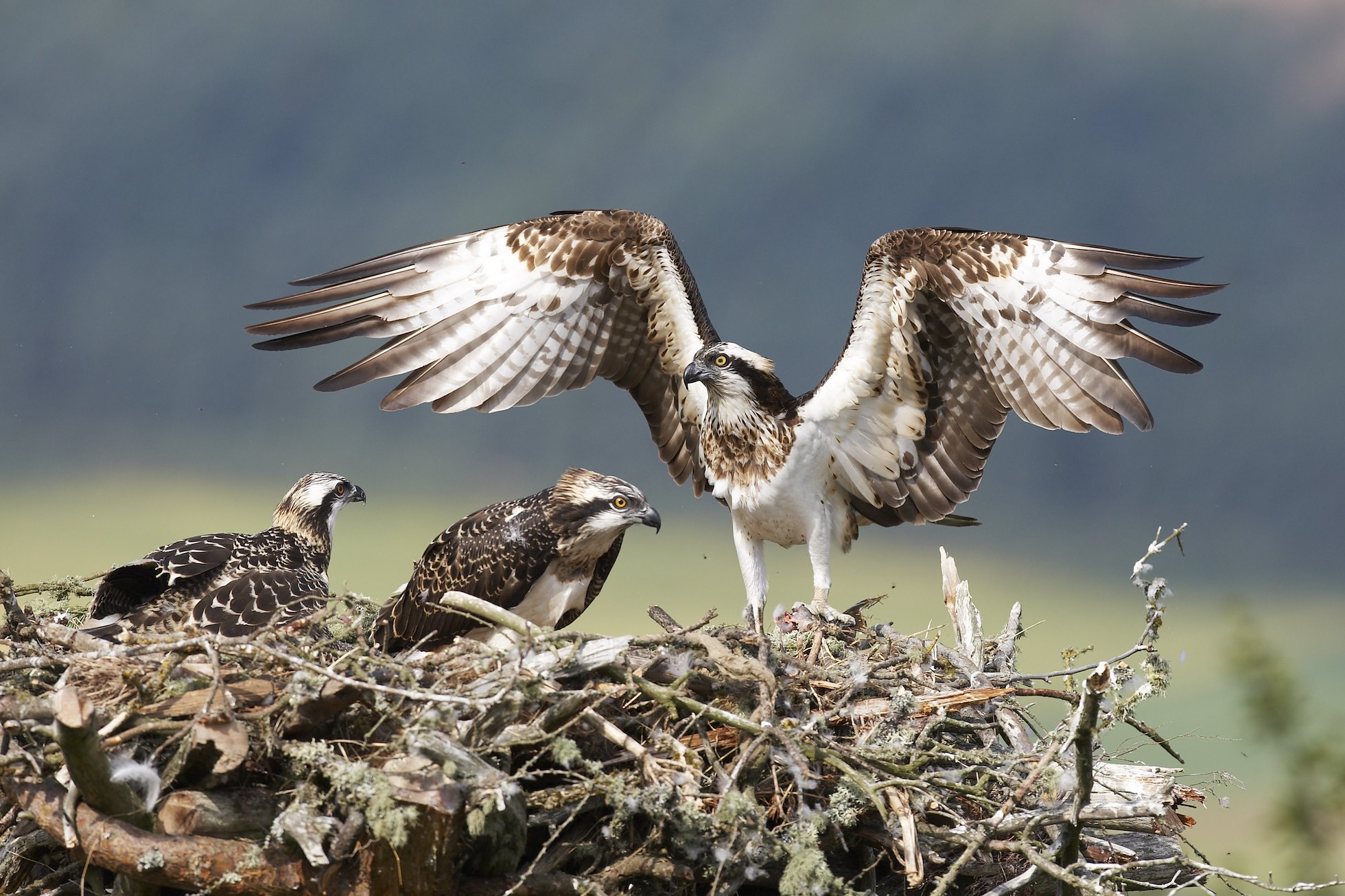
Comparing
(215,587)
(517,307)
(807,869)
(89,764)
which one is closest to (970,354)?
(517,307)

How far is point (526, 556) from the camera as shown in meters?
5.95

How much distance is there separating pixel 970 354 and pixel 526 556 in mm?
2604

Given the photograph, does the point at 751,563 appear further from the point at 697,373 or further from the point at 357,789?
the point at 357,789

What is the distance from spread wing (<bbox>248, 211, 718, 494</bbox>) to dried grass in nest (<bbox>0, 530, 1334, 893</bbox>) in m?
2.52

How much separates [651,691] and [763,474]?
2631 millimetres

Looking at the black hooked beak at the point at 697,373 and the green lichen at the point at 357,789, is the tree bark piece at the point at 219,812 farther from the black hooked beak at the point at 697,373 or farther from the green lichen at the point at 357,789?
the black hooked beak at the point at 697,373

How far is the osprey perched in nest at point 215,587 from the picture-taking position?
17.9ft

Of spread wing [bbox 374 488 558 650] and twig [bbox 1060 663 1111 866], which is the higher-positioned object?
spread wing [bbox 374 488 558 650]

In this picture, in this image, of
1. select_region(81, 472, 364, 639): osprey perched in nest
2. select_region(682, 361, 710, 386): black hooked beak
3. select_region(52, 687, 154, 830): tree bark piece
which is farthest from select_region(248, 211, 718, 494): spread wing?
select_region(52, 687, 154, 830): tree bark piece

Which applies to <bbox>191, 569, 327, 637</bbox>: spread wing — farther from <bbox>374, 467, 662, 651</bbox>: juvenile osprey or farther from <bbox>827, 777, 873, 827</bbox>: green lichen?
<bbox>827, 777, 873, 827</bbox>: green lichen

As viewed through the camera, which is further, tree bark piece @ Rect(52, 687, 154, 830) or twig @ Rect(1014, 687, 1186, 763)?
twig @ Rect(1014, 687, 1186, 763)

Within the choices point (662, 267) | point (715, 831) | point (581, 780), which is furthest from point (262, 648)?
point (662, 267)

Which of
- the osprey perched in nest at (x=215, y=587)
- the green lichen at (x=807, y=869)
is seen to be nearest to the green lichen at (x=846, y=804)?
the green lichen at (x=807, y=869)

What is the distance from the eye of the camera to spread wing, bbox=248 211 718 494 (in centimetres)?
686
